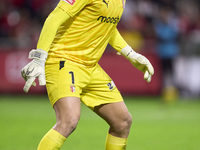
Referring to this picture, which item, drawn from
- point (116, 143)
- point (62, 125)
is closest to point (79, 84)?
point (62, 125)

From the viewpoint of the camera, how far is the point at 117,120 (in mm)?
4570

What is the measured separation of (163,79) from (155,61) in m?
0.57

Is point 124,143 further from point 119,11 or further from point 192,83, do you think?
point 192,83

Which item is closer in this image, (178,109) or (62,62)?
(62,62)

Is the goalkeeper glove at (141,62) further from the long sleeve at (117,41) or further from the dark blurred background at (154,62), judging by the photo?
the dark blurred background at (154,62)

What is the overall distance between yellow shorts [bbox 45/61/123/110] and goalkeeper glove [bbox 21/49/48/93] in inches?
10.5

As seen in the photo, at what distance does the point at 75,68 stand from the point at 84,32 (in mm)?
376

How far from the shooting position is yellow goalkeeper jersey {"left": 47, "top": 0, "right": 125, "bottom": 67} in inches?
169

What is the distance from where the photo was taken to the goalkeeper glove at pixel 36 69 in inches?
155

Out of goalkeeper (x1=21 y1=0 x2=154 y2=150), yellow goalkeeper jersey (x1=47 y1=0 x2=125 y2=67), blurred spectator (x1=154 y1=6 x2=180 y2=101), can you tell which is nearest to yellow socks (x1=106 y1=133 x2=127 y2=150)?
goalkeeper (x1=21 y1=0 x2=154 y2=150)

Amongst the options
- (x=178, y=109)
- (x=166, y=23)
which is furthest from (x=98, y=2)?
(x=166, y=23)

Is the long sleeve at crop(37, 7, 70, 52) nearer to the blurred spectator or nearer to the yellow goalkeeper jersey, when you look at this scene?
the yellow goalkeeper jersey

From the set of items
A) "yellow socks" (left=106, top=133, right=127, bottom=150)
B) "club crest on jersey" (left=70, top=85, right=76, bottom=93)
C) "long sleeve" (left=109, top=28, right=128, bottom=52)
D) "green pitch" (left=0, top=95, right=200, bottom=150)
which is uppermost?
"long sleeve" (left=109, top=28, right=128, bottom=52)

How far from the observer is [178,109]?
1062cm
